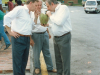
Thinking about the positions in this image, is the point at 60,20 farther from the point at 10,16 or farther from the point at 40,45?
the point at 40,45

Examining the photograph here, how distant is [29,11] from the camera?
12.8 ft

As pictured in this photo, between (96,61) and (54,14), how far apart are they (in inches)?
112

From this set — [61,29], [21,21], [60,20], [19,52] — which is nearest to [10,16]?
[21,21]

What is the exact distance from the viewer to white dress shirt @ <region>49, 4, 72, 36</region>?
3.94m

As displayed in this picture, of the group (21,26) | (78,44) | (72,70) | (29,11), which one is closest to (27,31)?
(21,26)

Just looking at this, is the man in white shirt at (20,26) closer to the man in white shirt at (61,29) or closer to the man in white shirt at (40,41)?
the man in white shirt at (61,29)

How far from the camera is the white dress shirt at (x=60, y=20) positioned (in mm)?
3936

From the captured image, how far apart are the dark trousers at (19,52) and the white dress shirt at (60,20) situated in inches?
25.5

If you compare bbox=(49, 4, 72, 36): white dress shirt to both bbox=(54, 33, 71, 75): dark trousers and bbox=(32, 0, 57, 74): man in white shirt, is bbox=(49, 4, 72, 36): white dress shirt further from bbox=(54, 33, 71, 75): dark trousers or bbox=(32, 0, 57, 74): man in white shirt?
bbox=(32, 0, 57, 74): man in white shirt

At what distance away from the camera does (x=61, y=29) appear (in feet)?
13.4

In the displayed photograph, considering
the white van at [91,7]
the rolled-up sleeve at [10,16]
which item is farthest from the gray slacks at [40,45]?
the white van at [91,7]

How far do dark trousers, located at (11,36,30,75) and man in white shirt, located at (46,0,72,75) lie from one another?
2.18 ft

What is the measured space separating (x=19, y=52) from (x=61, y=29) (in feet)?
3.34

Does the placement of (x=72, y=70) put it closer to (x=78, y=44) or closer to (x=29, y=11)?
(x=29, y=11)
